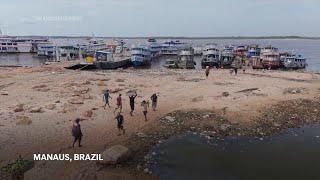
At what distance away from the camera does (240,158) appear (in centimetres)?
2027

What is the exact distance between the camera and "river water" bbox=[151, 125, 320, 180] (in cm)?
1816

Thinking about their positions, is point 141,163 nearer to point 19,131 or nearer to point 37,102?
point 19,131

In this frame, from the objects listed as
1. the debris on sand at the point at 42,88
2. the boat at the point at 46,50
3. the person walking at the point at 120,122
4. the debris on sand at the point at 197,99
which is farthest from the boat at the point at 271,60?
the boat at the point at 46,50

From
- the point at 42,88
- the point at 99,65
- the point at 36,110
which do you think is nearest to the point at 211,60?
the point at 99,65

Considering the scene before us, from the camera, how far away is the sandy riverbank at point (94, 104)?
2074 cm

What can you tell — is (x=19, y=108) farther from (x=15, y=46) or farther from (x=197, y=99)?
(x=15, y=46)

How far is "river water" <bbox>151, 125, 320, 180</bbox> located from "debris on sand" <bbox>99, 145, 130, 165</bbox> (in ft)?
4.77

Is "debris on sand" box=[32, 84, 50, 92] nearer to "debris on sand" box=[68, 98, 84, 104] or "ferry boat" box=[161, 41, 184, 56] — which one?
"debris on sand" box=[68, 98, 84, 104]

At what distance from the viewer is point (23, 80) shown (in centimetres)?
4531

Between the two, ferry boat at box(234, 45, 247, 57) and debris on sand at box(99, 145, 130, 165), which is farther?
ferry boat at box(234, 45, 247, 57)

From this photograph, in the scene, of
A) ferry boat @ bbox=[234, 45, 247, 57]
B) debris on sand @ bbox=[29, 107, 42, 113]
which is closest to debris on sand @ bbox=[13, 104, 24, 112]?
debris on sand @ bbox=[29, 107, 42, 113]

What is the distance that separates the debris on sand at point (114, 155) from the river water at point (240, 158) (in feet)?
4.77

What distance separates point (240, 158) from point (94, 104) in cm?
1425

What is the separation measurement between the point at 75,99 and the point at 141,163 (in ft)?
49.6
